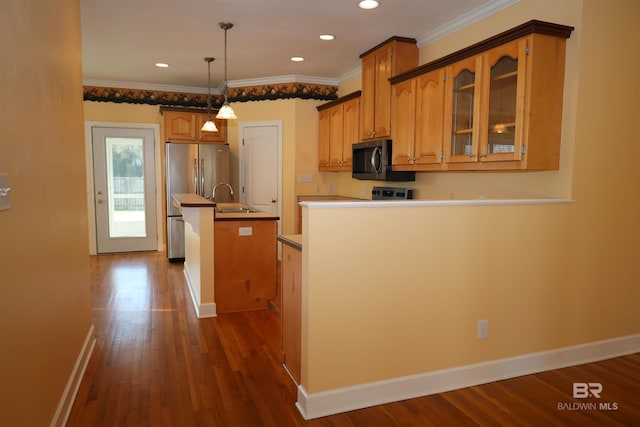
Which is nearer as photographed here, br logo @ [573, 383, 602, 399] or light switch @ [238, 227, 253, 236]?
br logo @ [573, 383, 602, 399]

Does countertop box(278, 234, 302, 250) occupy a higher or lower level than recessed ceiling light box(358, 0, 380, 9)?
lower

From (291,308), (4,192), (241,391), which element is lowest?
(241,391)

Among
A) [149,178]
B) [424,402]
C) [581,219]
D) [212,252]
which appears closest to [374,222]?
[424,402]

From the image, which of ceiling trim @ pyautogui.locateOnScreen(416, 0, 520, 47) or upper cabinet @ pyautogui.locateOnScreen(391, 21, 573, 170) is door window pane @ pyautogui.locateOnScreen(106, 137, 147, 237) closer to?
ceiling trim @ pyautogui.locateOnScreen(416, 0, 520, 47)

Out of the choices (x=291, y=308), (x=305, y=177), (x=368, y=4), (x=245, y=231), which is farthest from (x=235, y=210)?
(x=368, y=4)

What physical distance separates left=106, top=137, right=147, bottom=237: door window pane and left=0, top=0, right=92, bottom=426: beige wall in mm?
4180

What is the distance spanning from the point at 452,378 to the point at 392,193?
2502 millimetres

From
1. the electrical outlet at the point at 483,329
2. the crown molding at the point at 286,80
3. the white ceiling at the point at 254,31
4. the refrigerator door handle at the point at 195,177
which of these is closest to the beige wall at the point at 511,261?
the electrical outlet at the point at 483,329

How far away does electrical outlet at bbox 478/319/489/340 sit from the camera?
2.78 metres

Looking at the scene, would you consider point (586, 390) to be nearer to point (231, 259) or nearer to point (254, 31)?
point (231, 259)

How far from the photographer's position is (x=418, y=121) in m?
3.91

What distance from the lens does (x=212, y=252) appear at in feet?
13.2

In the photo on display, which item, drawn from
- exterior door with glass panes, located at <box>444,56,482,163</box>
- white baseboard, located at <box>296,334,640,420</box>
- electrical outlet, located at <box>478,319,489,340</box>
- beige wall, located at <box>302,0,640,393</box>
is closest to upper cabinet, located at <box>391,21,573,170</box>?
exterior door with glass panes, located at <box>444,56,482,163</box>

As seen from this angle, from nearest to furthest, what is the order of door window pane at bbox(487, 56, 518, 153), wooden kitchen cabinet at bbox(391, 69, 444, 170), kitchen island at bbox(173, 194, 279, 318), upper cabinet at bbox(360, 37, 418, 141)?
door window pane at bbox(487, 56, 518, 153)
wooden kitchen cabinet at bbox(391, 69, 444, 170)
kitchen island at bbox(173, 194, 279, 318)
upper cabinet at bbox(360, 37, 418, 141)
